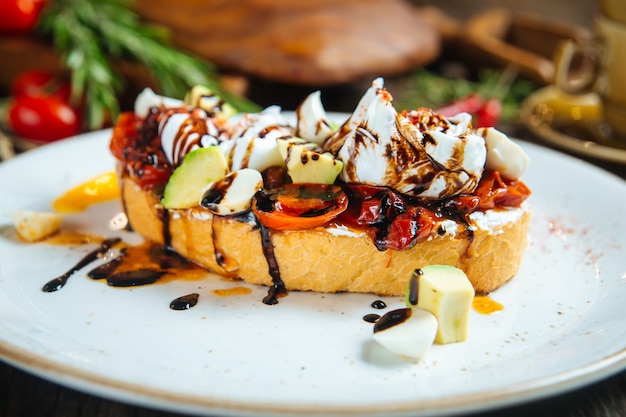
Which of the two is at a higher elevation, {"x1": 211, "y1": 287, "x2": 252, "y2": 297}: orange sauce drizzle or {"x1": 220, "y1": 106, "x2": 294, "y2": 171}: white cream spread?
{"x1": 220, "y1": 106, "x2": 294, "y2": 171}: white cream spread

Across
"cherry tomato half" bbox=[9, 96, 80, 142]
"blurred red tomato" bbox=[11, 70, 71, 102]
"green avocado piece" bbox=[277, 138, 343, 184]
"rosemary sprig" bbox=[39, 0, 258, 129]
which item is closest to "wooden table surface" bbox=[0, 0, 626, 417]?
"green avocado piece" bbox=[277, 138, 343, 184]

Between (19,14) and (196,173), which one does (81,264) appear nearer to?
(196,173)

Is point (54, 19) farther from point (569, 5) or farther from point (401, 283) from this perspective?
point (569, 5)

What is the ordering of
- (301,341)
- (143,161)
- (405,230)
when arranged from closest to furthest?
(301,341) < (405,230) < (143,161)

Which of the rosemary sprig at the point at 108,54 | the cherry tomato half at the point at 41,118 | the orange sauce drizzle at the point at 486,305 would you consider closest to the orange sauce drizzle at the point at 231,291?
the orange sauce drizzle at the point at 486,305

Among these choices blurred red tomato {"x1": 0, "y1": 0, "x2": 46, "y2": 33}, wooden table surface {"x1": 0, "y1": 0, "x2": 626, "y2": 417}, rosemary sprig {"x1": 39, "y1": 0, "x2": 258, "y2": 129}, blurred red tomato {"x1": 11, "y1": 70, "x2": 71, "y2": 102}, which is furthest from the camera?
blurred red tomato {"x1": 0, "y1": 0, "x2": 46, "y2": 33}

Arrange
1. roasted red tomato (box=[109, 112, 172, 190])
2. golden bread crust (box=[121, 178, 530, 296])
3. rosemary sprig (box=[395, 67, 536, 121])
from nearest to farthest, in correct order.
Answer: golden bread crust (box=[121, 178, 530, 296]) → roasted red tomato (box=[109, 112, 172, 190]) → rosemary sprig (box=[395, 67, 536, 121])

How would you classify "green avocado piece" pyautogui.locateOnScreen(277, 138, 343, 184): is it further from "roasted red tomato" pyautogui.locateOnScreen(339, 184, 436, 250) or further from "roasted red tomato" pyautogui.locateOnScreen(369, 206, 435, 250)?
"roasted red tomato" pyautogui.locateOnScreen(369, 206, 435, 250)

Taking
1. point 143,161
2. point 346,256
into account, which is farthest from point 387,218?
point 143,161

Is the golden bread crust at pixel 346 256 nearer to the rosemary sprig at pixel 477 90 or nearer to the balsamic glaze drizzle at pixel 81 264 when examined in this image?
the balsamic glaze drizzle at pixel 81 264
